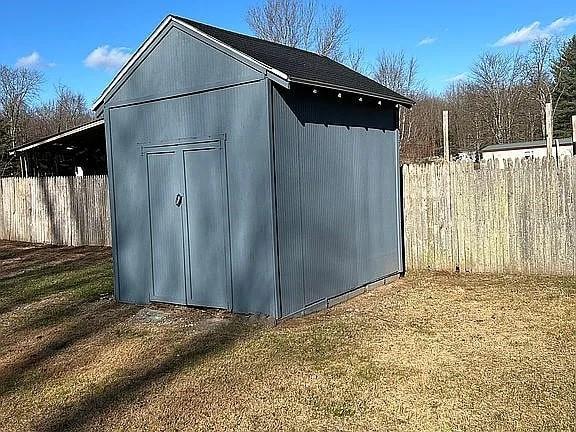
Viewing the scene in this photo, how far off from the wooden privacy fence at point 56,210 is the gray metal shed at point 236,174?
6.11 meters

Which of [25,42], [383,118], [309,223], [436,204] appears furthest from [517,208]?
[25,42]

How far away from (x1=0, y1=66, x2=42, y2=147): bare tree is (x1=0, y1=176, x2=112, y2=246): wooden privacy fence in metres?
14.4

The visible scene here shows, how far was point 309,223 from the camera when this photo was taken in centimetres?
613

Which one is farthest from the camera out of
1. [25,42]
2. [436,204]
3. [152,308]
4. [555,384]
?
[25,42]

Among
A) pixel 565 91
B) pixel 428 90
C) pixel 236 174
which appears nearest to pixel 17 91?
pixel 428 90

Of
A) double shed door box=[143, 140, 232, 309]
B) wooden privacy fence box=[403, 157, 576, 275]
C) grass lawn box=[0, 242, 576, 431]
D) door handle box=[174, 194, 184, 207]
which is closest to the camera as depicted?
grass lawn box=[0, 242, 576, 431]

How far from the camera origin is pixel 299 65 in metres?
6.58

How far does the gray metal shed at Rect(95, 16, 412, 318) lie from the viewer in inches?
225

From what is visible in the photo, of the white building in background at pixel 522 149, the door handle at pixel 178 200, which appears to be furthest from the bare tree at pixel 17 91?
the door handle at pixel 178 200

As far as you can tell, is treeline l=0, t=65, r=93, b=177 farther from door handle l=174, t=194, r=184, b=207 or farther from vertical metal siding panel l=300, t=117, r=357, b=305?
vertical metal siding panel l=300, t=117, r=357, b=305

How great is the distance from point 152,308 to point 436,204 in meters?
4.52

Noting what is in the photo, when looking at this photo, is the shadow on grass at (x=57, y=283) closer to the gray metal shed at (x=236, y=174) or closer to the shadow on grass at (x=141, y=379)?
the gray metal shed at (x=236, y=174)

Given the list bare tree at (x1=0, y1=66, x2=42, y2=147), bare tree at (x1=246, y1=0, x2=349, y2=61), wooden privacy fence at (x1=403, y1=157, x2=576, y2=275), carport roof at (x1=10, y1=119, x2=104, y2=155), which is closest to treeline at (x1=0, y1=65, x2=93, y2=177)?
bare tree at (x1=0, y1=66, x2=42, y2=147)

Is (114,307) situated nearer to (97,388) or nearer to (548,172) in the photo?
(97,388)
